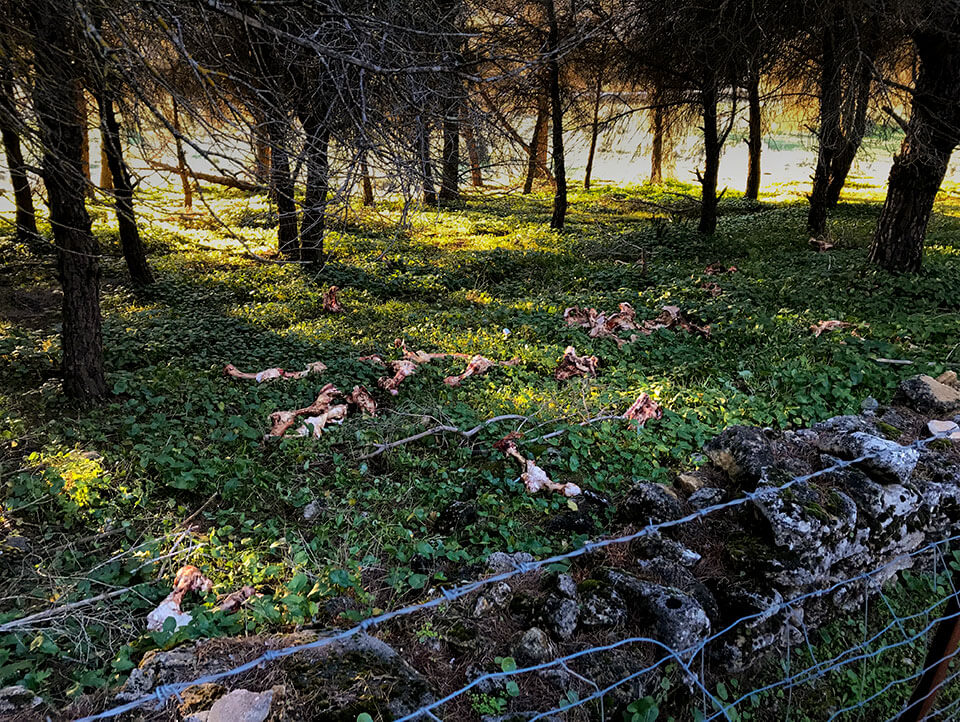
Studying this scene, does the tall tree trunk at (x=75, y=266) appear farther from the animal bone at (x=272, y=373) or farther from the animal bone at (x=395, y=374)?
the animal bone at (x=395, y=374)

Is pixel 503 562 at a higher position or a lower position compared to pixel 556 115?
lower

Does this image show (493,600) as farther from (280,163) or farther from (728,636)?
(280,163)

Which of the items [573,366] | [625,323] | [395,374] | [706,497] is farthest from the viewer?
[625,323]

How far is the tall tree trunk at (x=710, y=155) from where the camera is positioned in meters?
11.7

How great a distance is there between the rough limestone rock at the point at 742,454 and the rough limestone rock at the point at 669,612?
1152 mm

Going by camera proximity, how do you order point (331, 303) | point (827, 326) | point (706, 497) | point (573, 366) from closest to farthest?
point (706, 497)
point (573, 366)
point (827, 326)
point (331, 303)

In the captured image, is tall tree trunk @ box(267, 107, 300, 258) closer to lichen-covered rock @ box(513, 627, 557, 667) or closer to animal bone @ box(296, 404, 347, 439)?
animal bone @ box(296, 404, 347, 439)

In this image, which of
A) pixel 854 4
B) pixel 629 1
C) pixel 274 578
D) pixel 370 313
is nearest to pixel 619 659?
pixel 274 578

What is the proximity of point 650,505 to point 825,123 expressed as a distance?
24.9 ft

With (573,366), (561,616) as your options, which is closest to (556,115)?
(573,366)

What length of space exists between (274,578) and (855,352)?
5.79 meters

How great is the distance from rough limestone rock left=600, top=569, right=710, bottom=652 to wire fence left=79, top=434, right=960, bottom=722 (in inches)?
1.3

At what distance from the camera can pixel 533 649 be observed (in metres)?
2.42

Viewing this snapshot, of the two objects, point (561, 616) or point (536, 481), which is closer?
point (561, 616)
